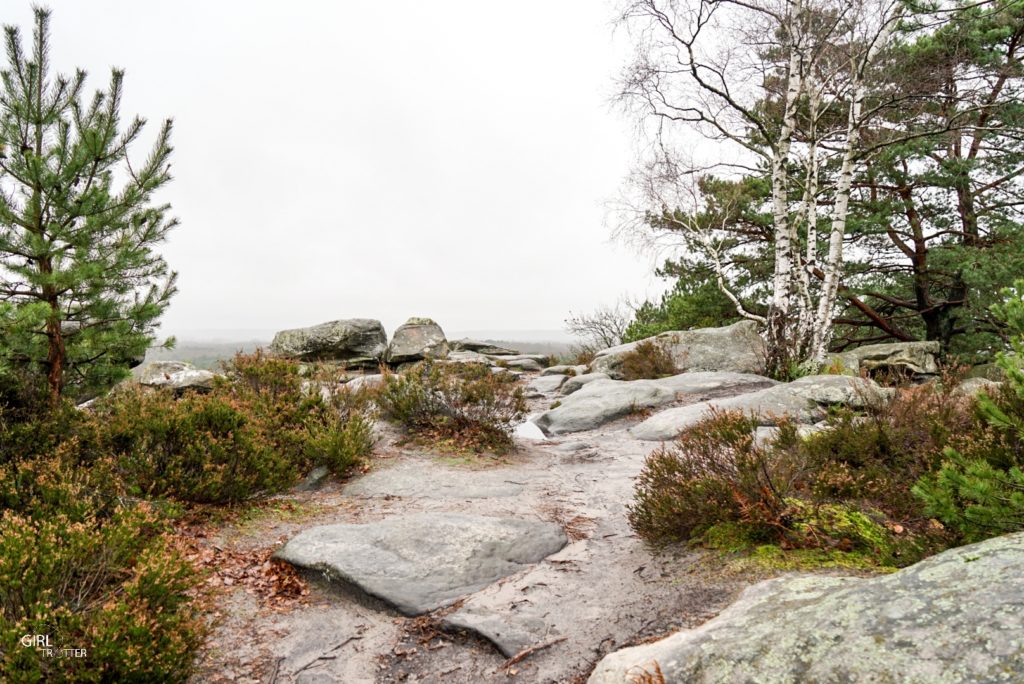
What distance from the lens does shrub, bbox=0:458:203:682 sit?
7.93ft

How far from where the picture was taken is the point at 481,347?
91.9 feet

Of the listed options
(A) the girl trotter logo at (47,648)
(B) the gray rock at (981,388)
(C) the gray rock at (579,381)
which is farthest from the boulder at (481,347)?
(A) the girl trotter logo at (47,648)

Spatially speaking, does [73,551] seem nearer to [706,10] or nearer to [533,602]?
[533,602]

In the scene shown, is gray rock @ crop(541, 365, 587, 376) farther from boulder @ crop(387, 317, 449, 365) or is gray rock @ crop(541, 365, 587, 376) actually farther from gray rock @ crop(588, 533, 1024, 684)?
gray rock @ crop(588, 533, 1024, 684)

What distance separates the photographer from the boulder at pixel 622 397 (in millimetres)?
10297

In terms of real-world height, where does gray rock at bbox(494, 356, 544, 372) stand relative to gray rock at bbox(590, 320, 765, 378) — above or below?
below

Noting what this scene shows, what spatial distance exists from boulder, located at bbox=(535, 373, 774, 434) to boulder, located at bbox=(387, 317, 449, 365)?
1011 cm

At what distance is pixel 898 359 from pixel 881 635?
43.9 ft

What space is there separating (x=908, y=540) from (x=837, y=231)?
990 cm

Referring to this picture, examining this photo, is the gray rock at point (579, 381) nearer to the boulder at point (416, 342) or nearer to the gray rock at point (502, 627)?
the boulder at point (416, 342)

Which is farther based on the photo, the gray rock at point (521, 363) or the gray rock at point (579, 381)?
the gray rock at point (521, 363)

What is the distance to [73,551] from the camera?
295 centimetres

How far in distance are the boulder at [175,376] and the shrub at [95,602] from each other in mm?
9667

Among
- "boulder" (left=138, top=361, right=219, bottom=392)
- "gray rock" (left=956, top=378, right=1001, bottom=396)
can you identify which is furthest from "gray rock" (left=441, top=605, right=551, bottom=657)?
"boulder" (left=138, top=361, right=219, bottom=392)
